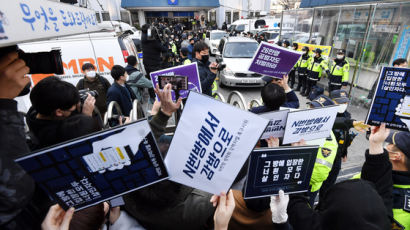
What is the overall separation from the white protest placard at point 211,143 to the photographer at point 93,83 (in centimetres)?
317

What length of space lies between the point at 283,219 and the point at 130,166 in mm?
1060

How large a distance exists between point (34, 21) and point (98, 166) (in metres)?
0.87

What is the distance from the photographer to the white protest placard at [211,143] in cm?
129

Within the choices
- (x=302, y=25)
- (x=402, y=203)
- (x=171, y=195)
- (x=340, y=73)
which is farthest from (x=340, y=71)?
(x=171, y=195)

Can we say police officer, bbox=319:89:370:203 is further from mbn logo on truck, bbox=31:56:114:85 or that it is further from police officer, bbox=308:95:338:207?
mbn logo on truck, bbox=31:56:114:85

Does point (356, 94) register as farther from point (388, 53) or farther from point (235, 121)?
point (235, 121)

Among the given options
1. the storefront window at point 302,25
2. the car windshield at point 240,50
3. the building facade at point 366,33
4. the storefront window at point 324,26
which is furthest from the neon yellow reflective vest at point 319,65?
the storefront window at point 302,25

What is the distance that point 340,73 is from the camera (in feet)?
22.4

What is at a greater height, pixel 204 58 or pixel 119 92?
pixel 204 58

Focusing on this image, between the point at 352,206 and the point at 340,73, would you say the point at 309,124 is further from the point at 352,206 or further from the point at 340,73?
the point at 340,73

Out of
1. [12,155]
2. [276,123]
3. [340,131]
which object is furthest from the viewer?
[340,131]

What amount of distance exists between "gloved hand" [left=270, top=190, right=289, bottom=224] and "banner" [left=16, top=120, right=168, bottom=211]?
81cm

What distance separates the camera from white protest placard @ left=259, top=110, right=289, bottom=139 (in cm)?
209

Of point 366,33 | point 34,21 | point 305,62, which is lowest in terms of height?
point 305,62
